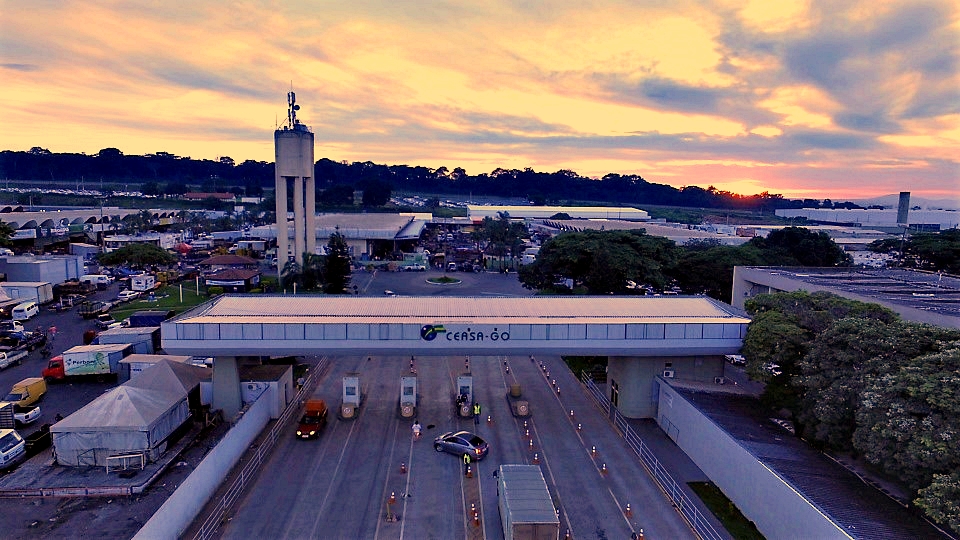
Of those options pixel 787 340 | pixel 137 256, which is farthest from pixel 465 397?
pixel 137 256

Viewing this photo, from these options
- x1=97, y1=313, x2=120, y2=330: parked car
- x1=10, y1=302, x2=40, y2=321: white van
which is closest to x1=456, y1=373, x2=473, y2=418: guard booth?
x1=97, y1=313, x2=120, y2=330: parked car

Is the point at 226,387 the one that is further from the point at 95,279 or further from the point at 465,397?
the point at 95,279

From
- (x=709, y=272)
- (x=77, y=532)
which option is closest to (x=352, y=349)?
(x=77, y=532)

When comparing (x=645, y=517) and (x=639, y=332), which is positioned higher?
(x=639, y=332)

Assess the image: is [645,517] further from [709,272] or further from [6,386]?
[709,272]

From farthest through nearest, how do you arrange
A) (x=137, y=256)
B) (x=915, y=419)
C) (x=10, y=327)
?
(x=137, y=256), (x=10, y=327), (x=915, y=419)

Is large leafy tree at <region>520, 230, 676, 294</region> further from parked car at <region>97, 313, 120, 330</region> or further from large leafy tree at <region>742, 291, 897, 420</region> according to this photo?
parked car at <region>97, 313, 120, 330</region>
